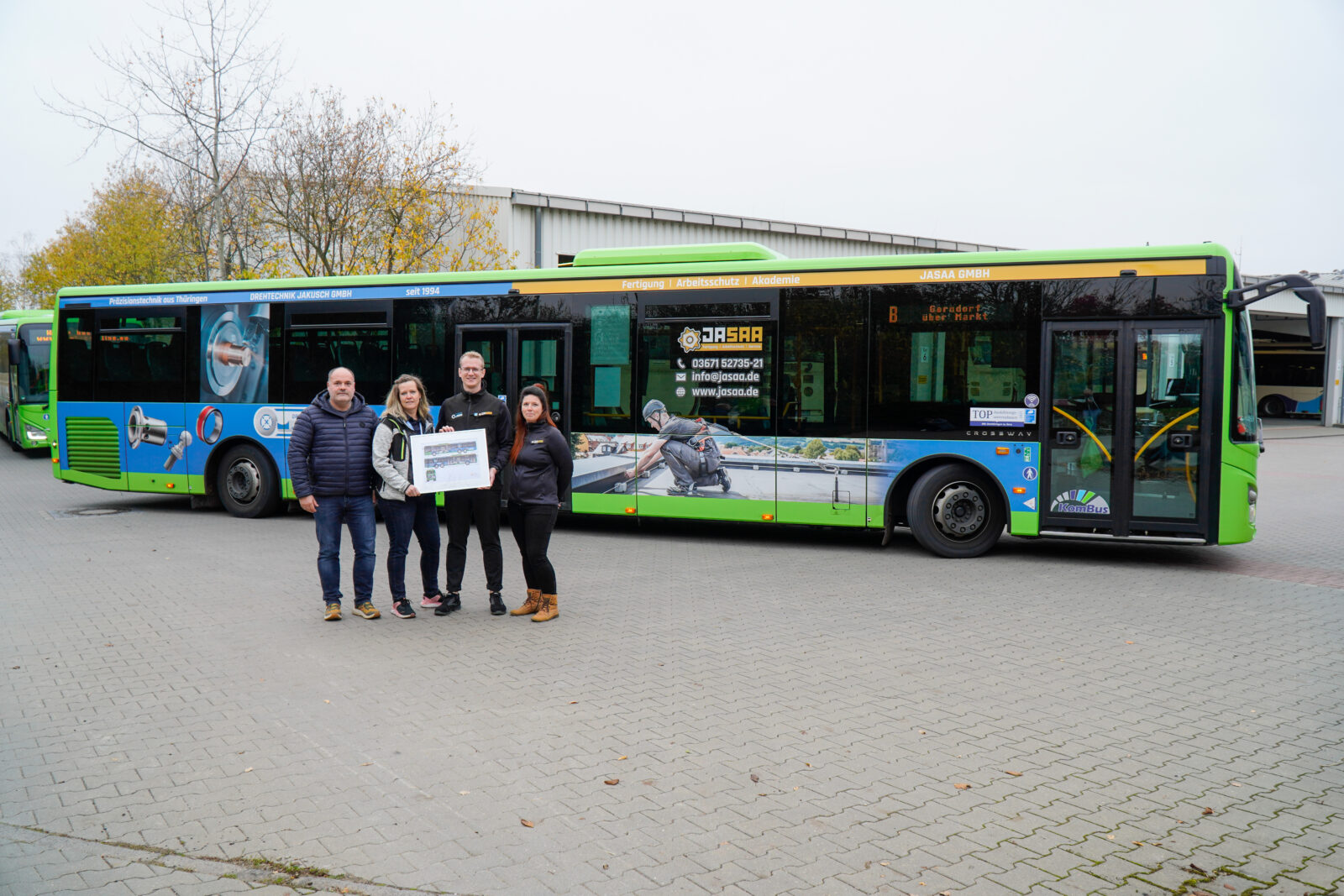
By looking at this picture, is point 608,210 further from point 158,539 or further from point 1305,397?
point 1305,397

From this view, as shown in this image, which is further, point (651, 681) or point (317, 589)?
point (317, 589)

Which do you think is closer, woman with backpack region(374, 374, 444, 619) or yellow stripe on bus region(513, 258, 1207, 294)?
woman with backpack region(374, 374, 444, 619)

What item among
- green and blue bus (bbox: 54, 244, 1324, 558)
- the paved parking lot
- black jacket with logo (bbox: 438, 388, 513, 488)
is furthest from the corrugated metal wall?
black jacket with logo (bbox: 438, 388, 513, 488)

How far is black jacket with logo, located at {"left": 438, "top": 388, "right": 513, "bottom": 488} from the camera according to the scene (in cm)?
755

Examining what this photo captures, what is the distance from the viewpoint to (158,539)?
1130cm

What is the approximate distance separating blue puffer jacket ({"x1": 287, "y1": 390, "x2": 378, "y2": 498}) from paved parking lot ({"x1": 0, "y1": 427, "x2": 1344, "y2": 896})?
1.02 m

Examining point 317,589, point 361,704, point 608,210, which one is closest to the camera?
point 361,704

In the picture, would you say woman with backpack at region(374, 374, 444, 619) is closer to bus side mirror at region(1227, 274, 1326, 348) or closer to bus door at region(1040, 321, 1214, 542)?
bus door at region(1040, 321, 1214, 542)

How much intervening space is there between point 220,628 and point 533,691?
111 inches

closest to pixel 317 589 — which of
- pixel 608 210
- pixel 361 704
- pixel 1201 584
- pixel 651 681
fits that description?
pixel 361 704

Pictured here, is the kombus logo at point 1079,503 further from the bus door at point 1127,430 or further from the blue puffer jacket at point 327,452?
the blue puffer jacket at point 327,452

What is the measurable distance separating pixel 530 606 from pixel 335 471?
5.83ft

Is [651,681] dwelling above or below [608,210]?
below

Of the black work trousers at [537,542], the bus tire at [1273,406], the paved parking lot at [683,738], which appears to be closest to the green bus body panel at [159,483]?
the paved parking lot at [683,738]
